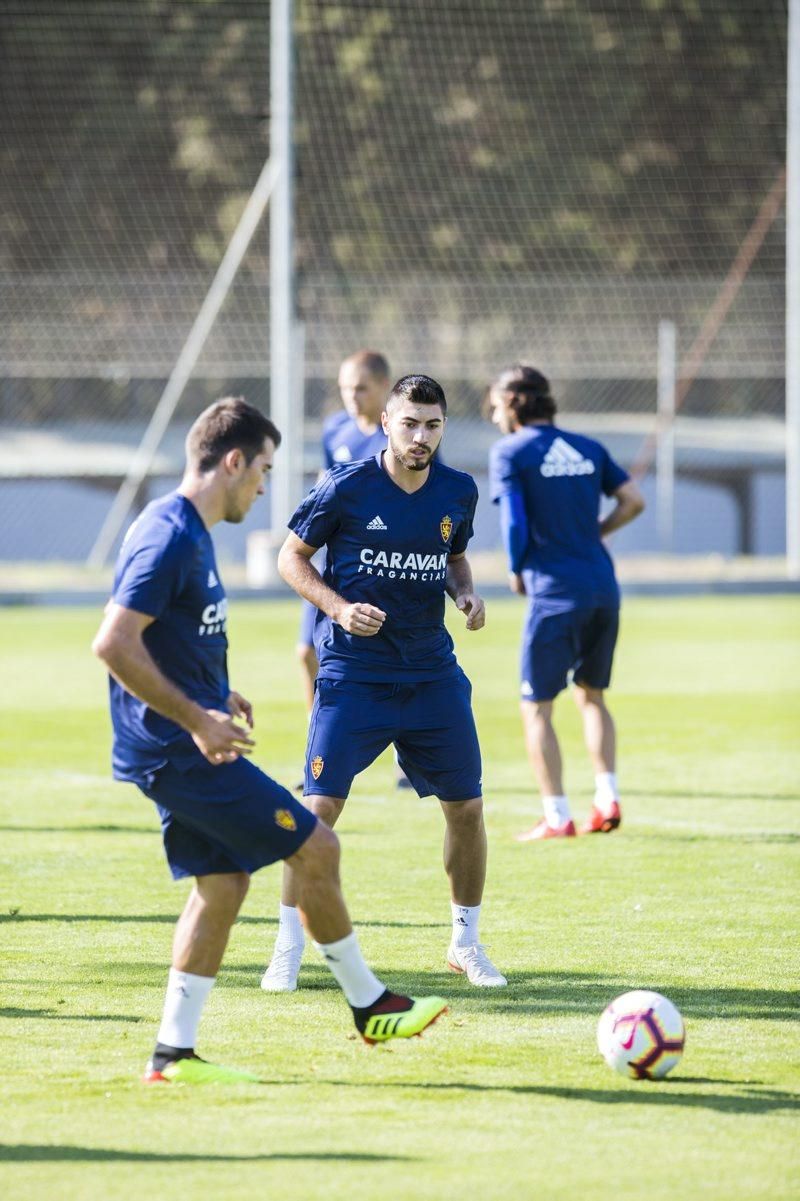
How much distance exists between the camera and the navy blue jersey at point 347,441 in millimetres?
10039

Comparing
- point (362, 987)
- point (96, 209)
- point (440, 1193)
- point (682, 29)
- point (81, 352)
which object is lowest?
point (440, 1193)

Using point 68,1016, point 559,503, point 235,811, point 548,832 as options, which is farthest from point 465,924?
point 559,503

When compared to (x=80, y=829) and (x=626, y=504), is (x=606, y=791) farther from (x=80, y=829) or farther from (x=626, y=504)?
(x=80, y=829)

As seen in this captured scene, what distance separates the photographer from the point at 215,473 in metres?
5.16

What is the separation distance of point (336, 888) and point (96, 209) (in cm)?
3657

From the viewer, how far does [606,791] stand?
968 cm

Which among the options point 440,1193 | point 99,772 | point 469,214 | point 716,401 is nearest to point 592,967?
point 440,1193

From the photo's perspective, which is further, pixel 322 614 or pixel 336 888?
pixel 322 614

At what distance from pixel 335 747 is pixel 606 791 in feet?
11.8

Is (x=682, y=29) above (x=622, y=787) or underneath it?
above

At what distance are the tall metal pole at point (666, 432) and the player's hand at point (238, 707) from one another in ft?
81.4

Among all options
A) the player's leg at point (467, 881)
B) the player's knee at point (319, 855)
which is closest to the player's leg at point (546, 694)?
the player's leg at point (467, 881)

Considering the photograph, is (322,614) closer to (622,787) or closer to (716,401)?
(622,787)

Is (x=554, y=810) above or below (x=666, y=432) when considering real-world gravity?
below
